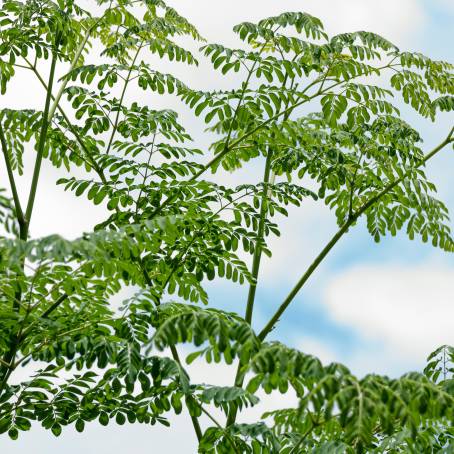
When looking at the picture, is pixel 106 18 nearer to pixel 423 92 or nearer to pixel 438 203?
pixel 423 92

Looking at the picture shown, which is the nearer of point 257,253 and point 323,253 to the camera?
point 323,253

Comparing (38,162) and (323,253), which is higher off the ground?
(38,162)

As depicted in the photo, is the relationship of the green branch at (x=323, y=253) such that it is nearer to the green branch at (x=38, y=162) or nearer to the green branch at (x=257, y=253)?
the green branch at (x=257, y=253)

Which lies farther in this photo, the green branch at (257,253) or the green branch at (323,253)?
the green branch at (323,253)

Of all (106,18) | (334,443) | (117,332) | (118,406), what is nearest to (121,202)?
(117,332)

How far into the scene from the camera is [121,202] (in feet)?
19.9

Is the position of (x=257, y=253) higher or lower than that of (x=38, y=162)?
lower

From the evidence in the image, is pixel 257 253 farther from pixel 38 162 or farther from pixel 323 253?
pixel 38 162

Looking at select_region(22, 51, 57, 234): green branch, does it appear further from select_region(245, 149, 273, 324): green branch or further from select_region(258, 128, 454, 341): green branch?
select_region(258, 128, 454, 341): green branch

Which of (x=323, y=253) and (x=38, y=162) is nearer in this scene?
(x=38, y=162)

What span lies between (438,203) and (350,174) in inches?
36.3

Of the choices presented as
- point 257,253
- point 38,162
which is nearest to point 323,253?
point 257,253

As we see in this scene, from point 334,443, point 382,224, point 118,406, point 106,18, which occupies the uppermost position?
point 106,18

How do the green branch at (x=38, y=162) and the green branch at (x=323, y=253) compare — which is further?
the green branch at (x=323, y=253)
